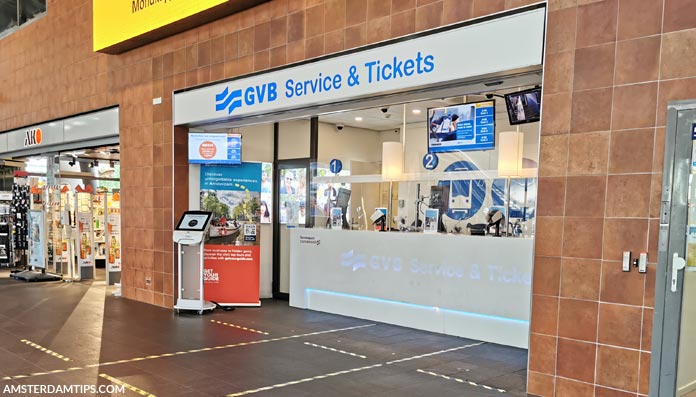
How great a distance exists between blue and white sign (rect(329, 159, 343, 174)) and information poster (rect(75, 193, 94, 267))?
16.4 feet

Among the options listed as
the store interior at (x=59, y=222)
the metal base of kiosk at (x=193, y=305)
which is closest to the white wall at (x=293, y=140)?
the metal base of kiosk at (x=193, y=305)

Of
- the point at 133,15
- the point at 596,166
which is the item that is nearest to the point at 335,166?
the point at 133,15

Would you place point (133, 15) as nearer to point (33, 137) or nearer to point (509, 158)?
point (33, 137)

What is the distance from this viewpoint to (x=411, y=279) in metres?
6.20

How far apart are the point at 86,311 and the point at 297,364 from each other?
12.2ft

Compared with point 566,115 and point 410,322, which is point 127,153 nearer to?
Result: point 410,322

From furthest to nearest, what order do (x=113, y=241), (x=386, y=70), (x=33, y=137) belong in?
(x=33, y=137)
(x=113, y=241)
(x=386, y=70)

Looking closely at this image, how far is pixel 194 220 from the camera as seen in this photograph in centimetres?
688

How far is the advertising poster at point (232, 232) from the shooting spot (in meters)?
7.25

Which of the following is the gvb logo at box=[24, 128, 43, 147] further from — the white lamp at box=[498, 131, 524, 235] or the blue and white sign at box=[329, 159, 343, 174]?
the white lamp at box=[498, 131, 524, 235]

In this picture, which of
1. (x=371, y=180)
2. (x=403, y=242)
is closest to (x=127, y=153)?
(x=371, y=180)

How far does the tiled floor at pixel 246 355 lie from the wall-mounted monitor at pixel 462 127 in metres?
2.09

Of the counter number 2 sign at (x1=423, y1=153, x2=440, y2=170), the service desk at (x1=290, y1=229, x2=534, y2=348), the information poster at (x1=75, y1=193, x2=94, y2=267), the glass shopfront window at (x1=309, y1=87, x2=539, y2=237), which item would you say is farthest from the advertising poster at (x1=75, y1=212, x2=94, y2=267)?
the counter number 2 sign at (x1=423, y1=153, x2=440, y2=170)

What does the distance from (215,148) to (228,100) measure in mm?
840
